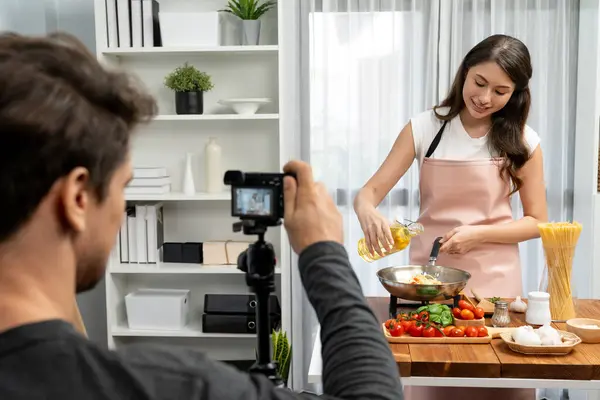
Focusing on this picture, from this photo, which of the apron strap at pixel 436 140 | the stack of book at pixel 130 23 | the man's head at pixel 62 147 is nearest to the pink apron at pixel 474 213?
the apron strap at pixel 436 140

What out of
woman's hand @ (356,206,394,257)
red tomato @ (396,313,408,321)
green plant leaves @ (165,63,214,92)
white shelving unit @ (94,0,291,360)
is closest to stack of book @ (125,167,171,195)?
white shelving unit @ (94,0,291,360)

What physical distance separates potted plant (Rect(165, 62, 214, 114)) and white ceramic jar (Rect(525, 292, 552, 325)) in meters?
1.88

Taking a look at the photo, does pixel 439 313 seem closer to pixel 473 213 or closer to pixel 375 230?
pixel 375 230

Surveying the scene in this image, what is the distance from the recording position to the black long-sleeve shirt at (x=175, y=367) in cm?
65

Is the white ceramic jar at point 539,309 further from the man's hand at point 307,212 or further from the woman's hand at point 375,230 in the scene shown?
the man's hand at point 307,212

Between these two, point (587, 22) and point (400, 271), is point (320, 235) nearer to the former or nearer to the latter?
point (400, 271)

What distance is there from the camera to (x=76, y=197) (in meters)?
0.66

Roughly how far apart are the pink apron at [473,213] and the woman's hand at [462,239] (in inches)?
3.7

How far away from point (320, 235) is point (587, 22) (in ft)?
10.2

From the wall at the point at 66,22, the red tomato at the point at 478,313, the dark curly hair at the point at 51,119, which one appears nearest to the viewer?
the dark curly hair at the point at 51,119

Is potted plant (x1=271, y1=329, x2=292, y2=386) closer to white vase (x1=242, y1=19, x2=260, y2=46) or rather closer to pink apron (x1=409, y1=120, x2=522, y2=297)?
pink apron (x1=409, y1=120, x2=522, y2=297)

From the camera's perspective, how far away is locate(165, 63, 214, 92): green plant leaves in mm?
3275

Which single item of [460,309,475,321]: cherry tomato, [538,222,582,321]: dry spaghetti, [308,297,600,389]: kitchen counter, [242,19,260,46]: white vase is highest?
[242,19,260,46]: white vase

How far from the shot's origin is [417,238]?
2.54 meters
